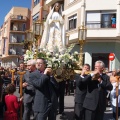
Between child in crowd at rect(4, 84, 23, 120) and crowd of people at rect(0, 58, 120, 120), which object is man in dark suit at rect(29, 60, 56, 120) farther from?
child in crowd at rect(4, 84, 23, 120)

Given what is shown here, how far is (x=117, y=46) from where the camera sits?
24.1 metres

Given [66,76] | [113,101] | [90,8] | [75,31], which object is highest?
[90,8]

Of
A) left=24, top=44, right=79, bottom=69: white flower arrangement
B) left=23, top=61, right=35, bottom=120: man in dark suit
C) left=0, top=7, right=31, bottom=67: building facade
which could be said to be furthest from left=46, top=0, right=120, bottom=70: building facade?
left=0, top=7, right=31, bottom=67: building facade

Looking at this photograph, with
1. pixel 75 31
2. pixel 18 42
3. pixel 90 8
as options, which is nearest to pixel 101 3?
pixel 90 8

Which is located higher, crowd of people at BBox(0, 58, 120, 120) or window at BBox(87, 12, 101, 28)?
window at BBox(87, 12, 101, 28)

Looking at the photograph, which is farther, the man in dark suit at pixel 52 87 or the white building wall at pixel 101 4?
the white building wall at pixel 101 4

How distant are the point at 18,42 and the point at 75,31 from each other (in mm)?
37390

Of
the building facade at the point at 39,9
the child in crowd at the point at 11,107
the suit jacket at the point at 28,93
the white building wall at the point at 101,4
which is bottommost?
the child in crowd at the point at 11,107

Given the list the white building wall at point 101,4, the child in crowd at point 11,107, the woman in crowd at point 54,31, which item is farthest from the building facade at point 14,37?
the child in crowd at point 11,107

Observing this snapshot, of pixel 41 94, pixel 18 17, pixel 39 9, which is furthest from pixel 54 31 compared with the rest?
pixel 18 17

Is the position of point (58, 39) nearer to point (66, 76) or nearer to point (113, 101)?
point (66, 76)

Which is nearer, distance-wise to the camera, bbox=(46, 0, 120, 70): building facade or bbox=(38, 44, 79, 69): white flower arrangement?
bbox=(38, 44, 79, 69): white flower arrangement

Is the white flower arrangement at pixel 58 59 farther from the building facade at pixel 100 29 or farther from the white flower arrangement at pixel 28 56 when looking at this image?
the building facade at pixel 100 29

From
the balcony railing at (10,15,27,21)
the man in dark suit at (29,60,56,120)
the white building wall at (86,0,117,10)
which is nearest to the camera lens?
the man in dark suit at (29,60,56,120)
